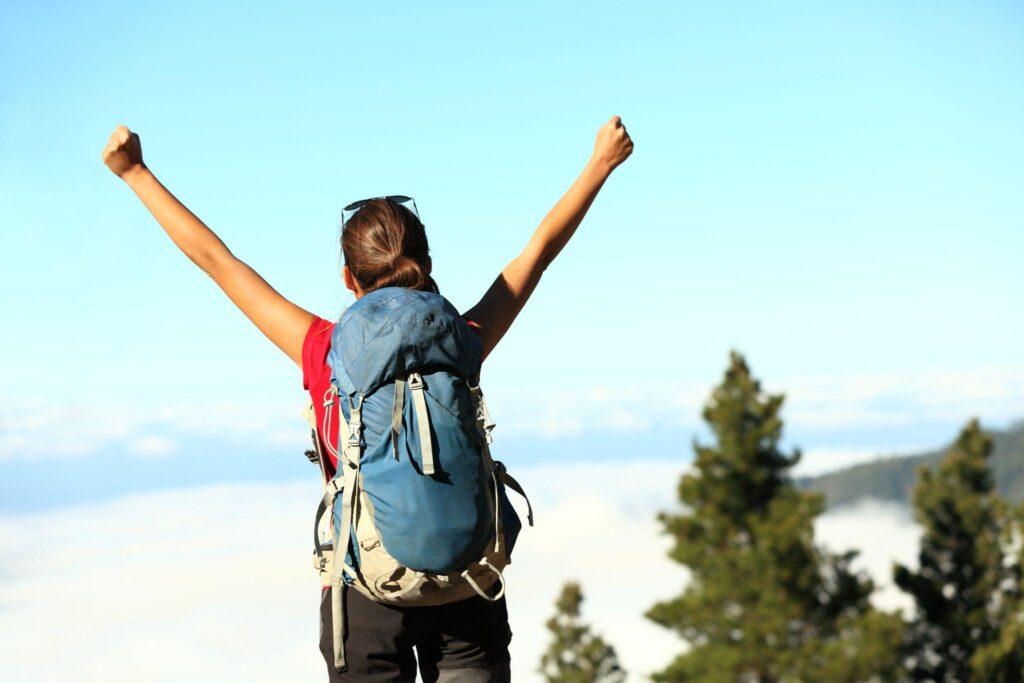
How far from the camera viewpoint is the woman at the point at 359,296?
3.63 meters

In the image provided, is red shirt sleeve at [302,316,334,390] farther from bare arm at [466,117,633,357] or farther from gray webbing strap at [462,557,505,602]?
gray webbing strap at [462,557,505,602]

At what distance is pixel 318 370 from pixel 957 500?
4298 cm

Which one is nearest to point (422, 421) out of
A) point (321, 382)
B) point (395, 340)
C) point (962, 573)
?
point (395, 340)

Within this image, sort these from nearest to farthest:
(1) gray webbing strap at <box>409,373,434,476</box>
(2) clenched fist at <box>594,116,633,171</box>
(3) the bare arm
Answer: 1. (1) gray webbing strap at <box>409,373,434,476</box>
2. (3) the bare arm
3. (2) clenched fist at <box>594,116,633,171</box>

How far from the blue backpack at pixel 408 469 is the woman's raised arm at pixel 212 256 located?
25 centimetres

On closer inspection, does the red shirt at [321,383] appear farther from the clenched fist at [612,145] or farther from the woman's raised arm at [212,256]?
the clenched fist at [612,145]

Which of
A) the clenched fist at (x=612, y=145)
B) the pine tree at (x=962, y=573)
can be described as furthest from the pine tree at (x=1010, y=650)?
the clenched fist at (x=612, y=145)

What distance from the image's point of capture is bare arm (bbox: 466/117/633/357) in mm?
4125

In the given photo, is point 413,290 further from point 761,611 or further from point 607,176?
point 761,611

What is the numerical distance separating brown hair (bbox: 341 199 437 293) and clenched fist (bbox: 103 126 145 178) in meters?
0.86

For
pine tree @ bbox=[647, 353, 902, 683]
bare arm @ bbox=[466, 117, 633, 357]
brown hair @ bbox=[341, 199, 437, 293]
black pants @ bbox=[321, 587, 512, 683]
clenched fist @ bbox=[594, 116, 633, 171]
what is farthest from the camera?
pine tree @ bbox=[647, 353, 902, 683]

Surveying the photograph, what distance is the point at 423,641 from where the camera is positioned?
372cm

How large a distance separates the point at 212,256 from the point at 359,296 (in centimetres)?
48

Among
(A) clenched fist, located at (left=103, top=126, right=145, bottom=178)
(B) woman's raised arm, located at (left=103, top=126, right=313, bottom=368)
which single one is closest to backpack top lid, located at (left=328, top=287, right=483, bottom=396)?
(B) woman's raised arm, located at (left=103, top=126, right=313, bottom=368)
